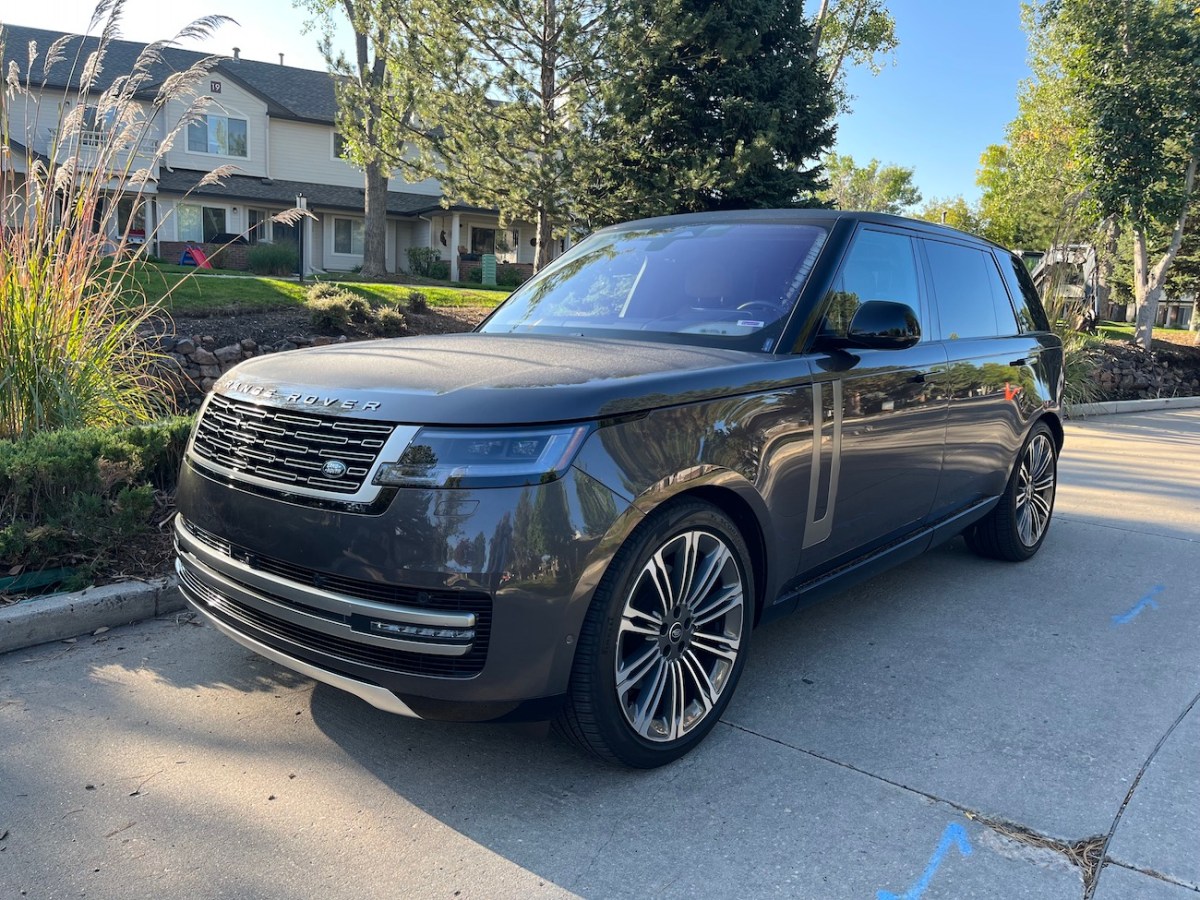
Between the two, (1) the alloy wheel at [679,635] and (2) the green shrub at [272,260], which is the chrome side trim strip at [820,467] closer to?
(1) the alloy wheel at [679,635]

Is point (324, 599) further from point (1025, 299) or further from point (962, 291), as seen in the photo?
point (1025, 299)

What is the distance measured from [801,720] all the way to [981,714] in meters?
0.72

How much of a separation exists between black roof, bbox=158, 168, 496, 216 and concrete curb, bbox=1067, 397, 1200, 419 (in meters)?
20.8

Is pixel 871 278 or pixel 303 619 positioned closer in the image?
pixel 303 619

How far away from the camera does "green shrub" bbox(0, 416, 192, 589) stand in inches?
157

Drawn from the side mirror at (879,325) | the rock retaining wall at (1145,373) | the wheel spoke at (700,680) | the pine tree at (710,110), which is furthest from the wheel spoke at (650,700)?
the rock retaining wall at (1145,373)

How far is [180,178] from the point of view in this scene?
29.5 metres

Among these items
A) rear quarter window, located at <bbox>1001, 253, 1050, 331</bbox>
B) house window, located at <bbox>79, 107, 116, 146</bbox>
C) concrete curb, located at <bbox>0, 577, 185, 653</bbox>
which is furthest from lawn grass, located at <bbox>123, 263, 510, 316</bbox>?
rear quarter window, located at <bbox>1001, 253, 1050, 331</bbox>

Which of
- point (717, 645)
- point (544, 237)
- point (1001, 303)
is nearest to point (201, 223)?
point (544, 237)

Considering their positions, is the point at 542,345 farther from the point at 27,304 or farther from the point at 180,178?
the point at 180,178

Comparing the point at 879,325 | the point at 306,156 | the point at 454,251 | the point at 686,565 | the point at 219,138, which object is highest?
the point at 219,138

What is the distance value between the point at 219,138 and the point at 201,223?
9.88 feet

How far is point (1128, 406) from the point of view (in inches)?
571

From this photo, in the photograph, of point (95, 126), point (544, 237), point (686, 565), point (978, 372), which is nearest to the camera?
point (686, 565)
